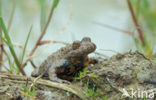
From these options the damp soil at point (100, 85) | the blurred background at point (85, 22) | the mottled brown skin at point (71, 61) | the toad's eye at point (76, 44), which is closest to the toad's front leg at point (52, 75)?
the mottled brown skin at point (71, 61)

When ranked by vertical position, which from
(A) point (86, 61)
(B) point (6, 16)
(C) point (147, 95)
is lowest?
(C) point (147, 95)

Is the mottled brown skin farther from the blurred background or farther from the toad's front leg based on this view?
the blurred background

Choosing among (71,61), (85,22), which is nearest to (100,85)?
(71,61)

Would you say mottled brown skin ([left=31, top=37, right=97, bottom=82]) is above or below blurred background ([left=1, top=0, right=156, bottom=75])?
below

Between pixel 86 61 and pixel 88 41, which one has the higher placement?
pixel 88 41

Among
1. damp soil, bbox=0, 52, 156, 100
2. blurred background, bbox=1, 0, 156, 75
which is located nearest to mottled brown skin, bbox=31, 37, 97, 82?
damp soil, bbox=0, 52, 156, 100

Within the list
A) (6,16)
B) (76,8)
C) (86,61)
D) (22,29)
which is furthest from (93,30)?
(86,61)

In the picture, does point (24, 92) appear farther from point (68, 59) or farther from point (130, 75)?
point (130, 75)

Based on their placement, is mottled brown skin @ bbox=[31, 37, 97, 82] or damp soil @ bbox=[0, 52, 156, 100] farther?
mottled brown skin @ bbox=[31, 37, 97, 82]
